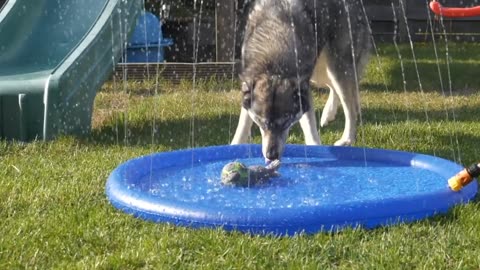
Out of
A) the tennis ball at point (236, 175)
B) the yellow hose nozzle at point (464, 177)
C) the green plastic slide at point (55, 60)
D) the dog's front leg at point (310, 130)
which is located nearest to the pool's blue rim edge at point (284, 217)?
the yellow hose nozzle at point (464, 177)

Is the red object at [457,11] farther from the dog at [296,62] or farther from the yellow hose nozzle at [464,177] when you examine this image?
the dog at [296,62]

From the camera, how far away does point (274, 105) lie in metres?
4.17

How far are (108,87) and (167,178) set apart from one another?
3997 millimetres

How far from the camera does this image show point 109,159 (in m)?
4.78

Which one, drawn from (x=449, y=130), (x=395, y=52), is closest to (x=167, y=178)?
(x=449, y=130)

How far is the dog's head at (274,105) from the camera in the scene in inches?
164

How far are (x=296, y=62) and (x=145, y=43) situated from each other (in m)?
4.75

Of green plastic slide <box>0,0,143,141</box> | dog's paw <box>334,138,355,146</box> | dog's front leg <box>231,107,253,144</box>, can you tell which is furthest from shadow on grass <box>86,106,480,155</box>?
dog's front leg <box>231,107,253,144</box>

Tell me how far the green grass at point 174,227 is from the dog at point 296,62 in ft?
1.55

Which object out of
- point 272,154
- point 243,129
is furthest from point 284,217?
point 243,129

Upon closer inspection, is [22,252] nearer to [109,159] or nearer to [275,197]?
[275,197]

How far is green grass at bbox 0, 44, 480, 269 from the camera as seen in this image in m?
3.01

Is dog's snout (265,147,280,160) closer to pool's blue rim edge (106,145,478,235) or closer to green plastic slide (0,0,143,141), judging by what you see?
pool's blue rim edge (106,145,478,235)

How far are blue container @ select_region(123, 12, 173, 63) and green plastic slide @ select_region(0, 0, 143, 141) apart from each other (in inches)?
70.9
